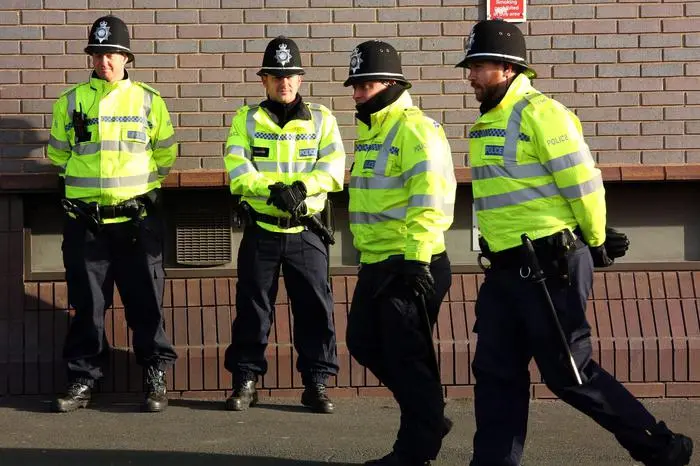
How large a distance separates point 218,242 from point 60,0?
178 centimetres

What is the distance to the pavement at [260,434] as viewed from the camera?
6.41 meters

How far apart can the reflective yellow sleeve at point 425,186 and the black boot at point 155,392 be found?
7.56 feet

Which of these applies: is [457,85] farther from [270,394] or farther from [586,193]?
[586,193]

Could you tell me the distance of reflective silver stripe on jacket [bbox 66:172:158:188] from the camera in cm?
759

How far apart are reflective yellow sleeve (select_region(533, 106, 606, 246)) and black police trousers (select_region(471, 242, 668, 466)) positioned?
0.20m

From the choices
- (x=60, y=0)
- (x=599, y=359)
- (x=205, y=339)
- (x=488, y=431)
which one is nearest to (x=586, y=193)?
(x=488, y=431)

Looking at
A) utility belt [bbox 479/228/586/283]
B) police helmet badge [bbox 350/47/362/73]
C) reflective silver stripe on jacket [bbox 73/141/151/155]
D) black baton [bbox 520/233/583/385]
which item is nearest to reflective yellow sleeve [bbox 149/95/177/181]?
reflective silver stripe on jacket [bbox 73/141/151/155]

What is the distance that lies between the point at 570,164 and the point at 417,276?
865 millimetres

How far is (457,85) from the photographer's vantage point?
835cm

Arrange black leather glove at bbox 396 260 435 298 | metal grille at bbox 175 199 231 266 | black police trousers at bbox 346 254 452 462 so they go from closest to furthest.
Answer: black leather glove at bbox 396 260 435 298 → black police trousers at bbox 346 254 452 462 → metal grille at bbox 175 199 231 266

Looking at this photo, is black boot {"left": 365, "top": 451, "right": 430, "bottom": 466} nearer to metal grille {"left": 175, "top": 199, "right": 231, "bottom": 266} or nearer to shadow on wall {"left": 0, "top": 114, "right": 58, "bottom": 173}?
metal grille {"left": 175, "top": 199, "right": 231, "bottom": 266}

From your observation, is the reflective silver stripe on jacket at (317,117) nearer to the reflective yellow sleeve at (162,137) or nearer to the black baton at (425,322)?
the reflective yellow sleeve at (162,137)

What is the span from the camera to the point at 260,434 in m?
7.00

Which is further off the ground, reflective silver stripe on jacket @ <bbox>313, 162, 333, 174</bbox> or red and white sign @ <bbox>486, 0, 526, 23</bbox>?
red and white sign @ <bbox>486, 0, 526, 23</bbox>
